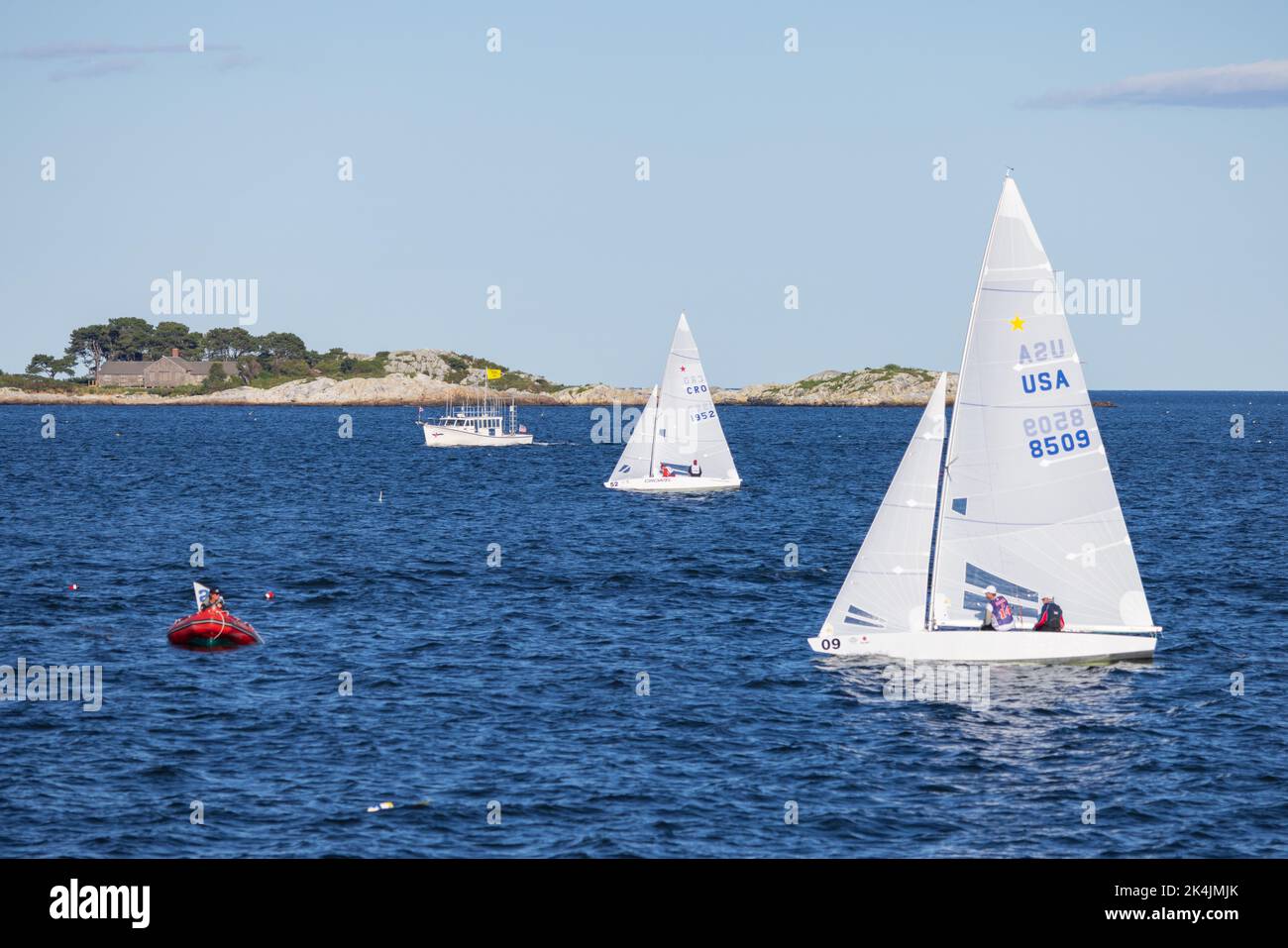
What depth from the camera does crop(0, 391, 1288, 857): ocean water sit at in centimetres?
2788

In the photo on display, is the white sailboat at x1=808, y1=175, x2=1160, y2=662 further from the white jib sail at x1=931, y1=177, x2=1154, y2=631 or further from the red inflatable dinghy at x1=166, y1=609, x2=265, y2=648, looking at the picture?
the red inflatable dinghy at x1=166, y1=609, x2=265, y2=648

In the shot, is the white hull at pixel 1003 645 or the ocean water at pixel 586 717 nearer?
the ocean water at pixel 586 717

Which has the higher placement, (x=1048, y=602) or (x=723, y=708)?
(x=1048, y=602)

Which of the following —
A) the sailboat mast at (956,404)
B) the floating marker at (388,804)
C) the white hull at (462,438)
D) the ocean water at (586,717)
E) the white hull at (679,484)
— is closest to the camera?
the ocean water at (586,717)

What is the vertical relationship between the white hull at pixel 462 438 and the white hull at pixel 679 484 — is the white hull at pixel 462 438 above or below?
above

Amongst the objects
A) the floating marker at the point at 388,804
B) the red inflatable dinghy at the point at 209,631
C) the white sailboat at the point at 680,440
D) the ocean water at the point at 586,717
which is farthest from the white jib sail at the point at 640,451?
the floating marker at the point at 388,804

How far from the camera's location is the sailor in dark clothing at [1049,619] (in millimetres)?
39500

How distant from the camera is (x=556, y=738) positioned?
34188mm

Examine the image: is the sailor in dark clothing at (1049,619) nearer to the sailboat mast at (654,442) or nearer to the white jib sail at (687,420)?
the white jib sail at (687,420)

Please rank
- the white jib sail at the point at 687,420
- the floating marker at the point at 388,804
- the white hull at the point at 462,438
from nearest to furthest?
the floating marker at the point at 388,804
the white jib sail at the point at 687,420
the white hull at the point at 462,438

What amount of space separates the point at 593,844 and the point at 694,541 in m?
46.2

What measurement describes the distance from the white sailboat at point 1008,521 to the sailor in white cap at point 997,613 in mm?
255
